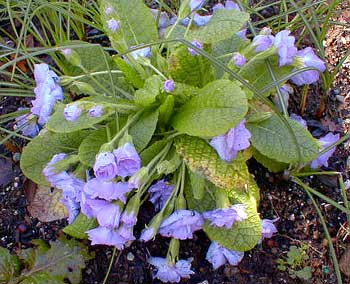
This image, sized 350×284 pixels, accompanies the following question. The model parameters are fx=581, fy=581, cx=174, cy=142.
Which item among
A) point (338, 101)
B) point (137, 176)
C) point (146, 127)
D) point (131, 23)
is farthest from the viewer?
point (338, 101)

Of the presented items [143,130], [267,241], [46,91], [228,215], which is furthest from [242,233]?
[46,91]

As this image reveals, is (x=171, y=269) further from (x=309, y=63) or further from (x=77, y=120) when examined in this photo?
(x=309, y=63)

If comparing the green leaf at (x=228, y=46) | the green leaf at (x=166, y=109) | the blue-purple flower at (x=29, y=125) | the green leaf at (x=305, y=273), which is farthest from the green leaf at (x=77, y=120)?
the green leaf at (x=305, y=273)

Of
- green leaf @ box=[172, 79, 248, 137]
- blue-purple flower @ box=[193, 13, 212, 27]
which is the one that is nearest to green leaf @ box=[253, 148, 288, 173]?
green leaf @ box=[172, 79, 248, 137]

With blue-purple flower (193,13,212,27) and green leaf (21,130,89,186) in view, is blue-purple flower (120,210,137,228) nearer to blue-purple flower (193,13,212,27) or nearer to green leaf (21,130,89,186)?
green leaf (21,130,89,186)

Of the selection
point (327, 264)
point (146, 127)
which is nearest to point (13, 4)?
point (146, 127)

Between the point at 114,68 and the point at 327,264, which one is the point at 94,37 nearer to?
the point at 114,68

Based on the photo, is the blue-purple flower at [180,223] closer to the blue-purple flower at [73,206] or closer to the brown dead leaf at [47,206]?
the blue-purple flower at [73,206]
